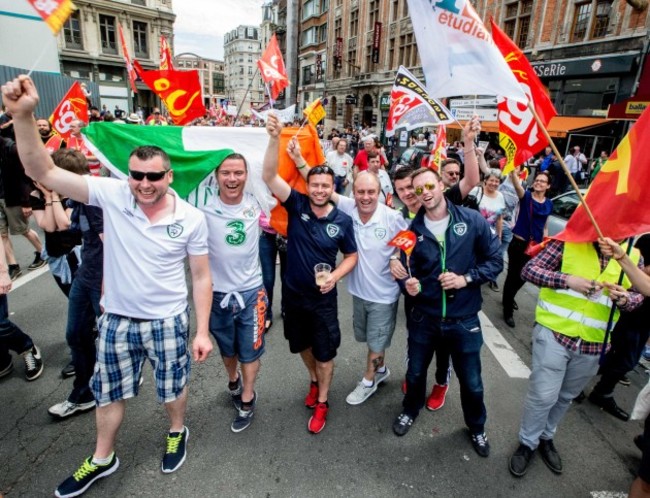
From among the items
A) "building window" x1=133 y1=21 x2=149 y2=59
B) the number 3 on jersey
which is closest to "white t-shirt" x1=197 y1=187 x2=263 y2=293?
the number 3 on jersey

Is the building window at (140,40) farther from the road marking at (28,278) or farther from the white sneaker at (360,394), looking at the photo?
the white sneaker at (360,394)

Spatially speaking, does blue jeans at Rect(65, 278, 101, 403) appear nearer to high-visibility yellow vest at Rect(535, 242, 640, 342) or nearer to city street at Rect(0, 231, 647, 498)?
city street at Rect(0, 231, 647, 498)

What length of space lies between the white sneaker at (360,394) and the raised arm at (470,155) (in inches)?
81.8

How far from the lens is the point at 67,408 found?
3.14 meters

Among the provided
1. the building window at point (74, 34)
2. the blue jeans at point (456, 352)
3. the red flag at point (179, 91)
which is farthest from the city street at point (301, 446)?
the building window at point (74, 34)

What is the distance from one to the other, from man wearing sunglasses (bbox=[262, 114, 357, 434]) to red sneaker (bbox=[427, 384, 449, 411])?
992 millimetres

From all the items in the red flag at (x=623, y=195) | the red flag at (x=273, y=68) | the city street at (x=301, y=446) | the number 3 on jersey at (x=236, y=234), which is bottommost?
the city street at (x=301, y=446)

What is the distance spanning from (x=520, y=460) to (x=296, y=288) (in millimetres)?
2040

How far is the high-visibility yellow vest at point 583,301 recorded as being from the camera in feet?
8.36

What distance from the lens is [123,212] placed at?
7.79 feet

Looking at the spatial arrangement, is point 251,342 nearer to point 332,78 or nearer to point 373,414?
point 373,414

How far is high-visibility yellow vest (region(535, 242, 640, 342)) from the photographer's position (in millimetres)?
2549

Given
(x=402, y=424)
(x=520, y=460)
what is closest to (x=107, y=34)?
(x=402, y=424)

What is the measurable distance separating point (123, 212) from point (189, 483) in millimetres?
1808
